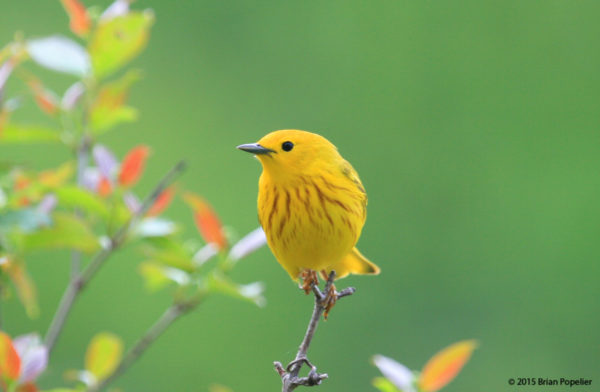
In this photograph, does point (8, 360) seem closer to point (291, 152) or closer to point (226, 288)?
point (226, 288)

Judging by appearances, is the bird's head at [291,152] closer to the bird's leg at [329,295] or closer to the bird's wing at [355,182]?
the bird's wing at [355,182]

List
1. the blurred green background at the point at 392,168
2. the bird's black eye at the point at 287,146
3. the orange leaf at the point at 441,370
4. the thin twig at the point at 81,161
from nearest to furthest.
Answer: the orange leaf at the point at 441,370 < the thin twig at the point at 81,161 < the bird's black eye at the point at 287,146 < the blurred green background at the point at 392,168

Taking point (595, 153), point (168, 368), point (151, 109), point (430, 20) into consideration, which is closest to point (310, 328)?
point (168, 368)

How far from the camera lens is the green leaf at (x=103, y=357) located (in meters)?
1.87

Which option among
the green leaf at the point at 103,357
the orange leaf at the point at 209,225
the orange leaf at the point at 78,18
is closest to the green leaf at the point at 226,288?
the orange leaf at the point at 209,225

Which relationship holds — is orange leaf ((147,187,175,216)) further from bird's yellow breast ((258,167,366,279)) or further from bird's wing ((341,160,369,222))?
bird's wing ((341,160,369,222))

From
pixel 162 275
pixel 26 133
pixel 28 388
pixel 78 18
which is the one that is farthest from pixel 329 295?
pixel 78 18

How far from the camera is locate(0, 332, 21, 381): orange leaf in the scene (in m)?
1.52

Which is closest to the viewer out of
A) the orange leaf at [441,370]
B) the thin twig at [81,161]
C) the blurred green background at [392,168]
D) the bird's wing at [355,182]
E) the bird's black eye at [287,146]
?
the orange leaf at [441,370]

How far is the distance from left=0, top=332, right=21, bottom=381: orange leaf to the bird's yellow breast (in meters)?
0.59

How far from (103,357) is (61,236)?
308 millimetres

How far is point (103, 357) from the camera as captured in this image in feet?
6.15

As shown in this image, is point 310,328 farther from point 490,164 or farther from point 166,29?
point 166,29

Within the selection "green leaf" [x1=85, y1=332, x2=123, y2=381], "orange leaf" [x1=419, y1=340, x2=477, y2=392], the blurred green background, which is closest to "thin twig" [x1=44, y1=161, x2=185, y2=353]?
"green leaf" [x1=85, y1=332, x2=123, y2=381]
